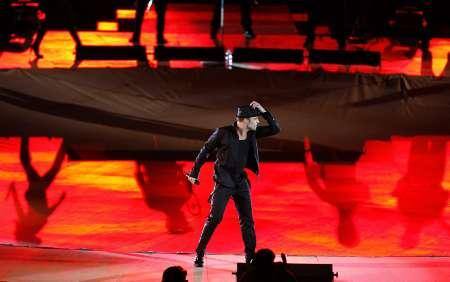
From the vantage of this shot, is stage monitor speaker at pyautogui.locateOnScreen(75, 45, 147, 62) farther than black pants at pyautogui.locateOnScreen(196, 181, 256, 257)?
Yes

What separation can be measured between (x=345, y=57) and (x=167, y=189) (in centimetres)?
598

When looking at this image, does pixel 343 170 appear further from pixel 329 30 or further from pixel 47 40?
pixel 47 40

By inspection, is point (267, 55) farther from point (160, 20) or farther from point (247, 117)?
point (247, 117)

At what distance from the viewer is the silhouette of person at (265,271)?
7633 millimetres

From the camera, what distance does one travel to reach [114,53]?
60.4 feet

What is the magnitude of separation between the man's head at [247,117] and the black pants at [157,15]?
8.59 meters

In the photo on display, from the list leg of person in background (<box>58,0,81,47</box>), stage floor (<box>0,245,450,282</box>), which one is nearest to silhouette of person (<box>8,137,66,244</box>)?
stage floor (<box>0,245,450,282</box>)

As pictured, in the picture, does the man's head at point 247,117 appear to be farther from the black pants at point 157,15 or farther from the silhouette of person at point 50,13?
the silhouette of person at point 50,13

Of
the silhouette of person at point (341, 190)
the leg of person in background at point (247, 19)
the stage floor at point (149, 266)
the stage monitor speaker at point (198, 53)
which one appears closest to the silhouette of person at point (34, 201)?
the stage floor at point (149, 266)

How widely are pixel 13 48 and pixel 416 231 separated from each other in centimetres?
1072

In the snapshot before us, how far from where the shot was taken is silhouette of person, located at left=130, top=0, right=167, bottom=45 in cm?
1859

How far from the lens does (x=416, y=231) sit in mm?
12578

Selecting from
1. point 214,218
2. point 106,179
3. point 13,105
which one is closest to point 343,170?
point 106,179

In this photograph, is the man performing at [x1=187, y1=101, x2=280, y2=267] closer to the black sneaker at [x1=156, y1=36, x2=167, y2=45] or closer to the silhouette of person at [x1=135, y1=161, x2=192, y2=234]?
the silhouette of person at [x1=135, y1=161, x2=192, y2=234]
